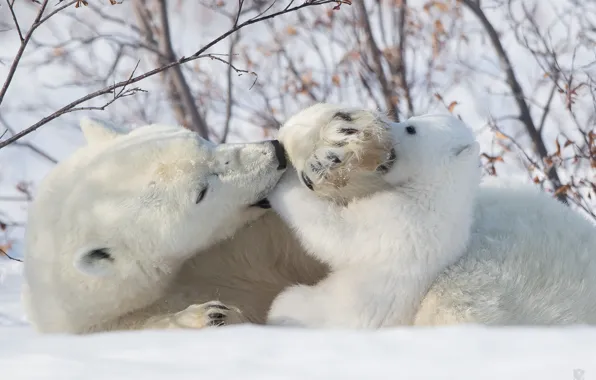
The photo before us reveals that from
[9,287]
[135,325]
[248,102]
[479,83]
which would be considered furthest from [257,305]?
[479,83]

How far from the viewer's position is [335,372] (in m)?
1.18

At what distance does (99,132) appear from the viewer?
2566 millimetres

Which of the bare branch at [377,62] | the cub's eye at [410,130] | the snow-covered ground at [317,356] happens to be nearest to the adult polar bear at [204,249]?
the cub's eye at [410,130]

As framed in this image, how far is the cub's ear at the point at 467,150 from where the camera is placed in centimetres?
218

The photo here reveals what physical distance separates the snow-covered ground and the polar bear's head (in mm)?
706

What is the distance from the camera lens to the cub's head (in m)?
2.21

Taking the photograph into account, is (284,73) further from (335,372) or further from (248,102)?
(335,372)

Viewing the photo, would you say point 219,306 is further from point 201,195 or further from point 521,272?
point 521,272

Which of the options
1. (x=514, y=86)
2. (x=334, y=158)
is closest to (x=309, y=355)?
(x=334, y=158)

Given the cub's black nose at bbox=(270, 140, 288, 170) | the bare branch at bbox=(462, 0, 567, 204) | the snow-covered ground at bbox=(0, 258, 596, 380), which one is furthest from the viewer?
the bare branch at bbox=(462, 0, 567, 204)

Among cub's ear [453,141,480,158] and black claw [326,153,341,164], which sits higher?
black claw [326,153,341,164]

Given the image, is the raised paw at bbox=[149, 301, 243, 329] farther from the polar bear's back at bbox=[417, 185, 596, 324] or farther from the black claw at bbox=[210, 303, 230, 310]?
the polar bear's back at bbox=[417, 185, 596, 324]

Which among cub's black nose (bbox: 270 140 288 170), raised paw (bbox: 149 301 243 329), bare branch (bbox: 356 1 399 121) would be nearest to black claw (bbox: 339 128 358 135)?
cub's black nose (bbox: 270 140 288 170)

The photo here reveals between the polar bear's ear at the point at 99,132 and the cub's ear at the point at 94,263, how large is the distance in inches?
20.7
